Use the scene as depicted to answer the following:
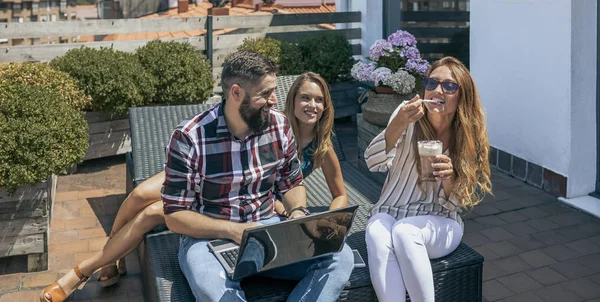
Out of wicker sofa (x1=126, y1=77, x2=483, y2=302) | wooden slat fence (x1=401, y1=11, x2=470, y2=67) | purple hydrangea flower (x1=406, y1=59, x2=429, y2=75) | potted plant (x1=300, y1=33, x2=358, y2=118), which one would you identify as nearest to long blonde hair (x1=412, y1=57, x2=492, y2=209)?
wicker sofa (x1=126, y1=77, x2=483, y2=302)

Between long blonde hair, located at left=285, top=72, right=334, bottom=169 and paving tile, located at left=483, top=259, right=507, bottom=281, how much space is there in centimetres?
A: 119

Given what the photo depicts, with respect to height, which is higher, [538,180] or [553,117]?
[553,117]

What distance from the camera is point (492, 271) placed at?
391cm

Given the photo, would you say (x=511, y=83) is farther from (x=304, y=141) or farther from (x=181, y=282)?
(x=181, y=282)

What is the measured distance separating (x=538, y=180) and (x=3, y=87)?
378cm

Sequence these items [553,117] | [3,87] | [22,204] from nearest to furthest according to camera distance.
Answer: [22,204]
[3,87]
[553,117]

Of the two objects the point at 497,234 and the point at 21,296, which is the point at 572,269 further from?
the point at 21,296

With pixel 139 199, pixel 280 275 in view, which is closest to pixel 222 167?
pixel 280 275

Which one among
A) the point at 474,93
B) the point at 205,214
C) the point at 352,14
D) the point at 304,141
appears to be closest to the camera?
the point at 205,214

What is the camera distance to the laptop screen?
8.28ft

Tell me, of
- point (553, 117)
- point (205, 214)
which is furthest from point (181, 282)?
point (553, 117)

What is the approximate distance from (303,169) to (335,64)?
3.76 metres

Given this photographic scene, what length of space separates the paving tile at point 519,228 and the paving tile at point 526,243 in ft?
0.22

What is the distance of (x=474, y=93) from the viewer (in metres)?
3.09
